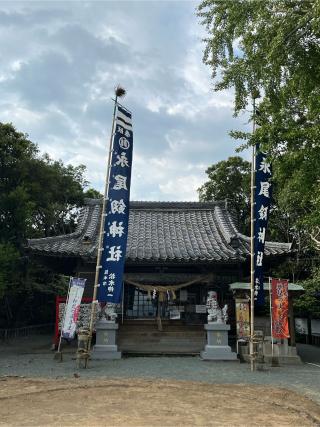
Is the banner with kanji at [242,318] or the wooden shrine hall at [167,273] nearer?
the banner with kanji at [242,318]

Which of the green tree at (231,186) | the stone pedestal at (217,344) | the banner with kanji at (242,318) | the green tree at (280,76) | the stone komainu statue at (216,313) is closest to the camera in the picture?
the green tree at (280,76)

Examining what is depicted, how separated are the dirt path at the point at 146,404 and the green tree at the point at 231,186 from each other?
26.5m

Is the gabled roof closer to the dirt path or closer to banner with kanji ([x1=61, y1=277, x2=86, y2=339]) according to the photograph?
banner with kanji ([x1=61, y1=277, x2=86, y2=339])

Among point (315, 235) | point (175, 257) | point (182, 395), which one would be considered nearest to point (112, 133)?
point (175, 257)

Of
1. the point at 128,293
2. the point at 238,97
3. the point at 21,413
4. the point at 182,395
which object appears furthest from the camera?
the point at 128,293

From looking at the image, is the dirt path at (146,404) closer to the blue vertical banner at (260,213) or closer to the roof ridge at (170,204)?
the blue vertical banner at (260,213)

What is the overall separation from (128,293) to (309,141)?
32.3ft

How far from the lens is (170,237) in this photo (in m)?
18.3

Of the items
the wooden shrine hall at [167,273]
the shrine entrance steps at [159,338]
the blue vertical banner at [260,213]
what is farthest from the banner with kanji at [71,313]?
the blue vertical banner at [260,213]

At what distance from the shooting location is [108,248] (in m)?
12.3

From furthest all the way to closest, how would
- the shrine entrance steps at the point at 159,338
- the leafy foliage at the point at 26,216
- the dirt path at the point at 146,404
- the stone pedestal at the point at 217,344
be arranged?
the leafy foliage at the point at 26,216 < the shrine entrance steps at the point at 159,338 < the stone pedestal at the point at 217,344 < the dirt path at the point at 146,404

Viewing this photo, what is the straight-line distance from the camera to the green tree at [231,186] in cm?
3469

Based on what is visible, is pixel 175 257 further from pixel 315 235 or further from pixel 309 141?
pixel 315 235

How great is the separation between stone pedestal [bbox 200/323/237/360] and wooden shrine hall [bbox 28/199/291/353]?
3.77ft
